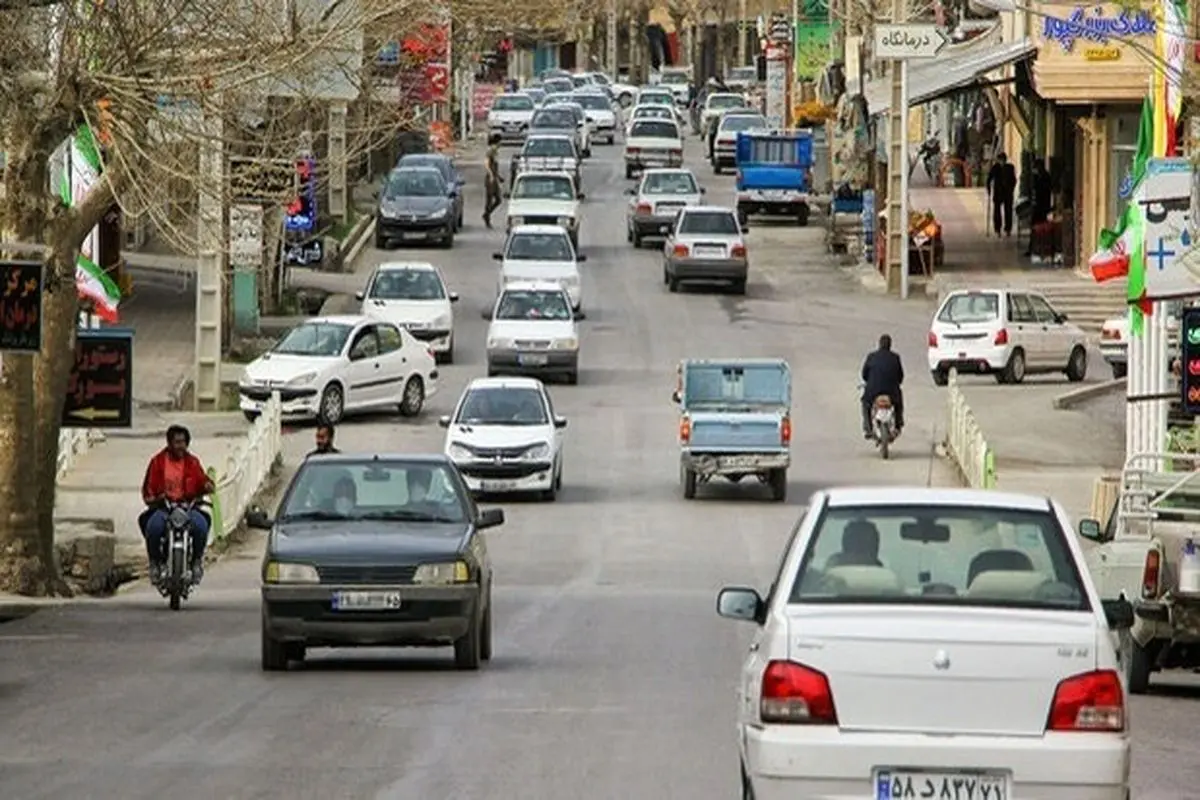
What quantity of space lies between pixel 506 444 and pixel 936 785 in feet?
91.7

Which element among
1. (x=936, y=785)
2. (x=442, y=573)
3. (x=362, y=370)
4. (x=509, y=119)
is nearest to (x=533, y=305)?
(x=362, y=370)

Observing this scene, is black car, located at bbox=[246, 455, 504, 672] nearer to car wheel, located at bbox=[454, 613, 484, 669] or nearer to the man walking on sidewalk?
car wheel, located at bbox=[454, 613, 484, 669]

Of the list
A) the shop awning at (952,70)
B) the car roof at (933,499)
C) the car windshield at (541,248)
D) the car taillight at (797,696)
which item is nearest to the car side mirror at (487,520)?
the car roof at (933,499)

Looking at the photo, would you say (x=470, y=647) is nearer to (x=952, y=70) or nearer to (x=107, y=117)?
(x=107, y=117)

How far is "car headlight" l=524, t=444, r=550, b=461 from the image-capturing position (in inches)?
1545

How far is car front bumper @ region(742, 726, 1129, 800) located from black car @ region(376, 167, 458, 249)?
57288 mm

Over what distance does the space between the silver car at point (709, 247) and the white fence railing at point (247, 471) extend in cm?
2071

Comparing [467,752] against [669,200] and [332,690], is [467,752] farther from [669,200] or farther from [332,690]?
[669,200]

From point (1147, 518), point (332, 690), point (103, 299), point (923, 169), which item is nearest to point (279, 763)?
point (332, 690)

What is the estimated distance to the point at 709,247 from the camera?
61750 mm

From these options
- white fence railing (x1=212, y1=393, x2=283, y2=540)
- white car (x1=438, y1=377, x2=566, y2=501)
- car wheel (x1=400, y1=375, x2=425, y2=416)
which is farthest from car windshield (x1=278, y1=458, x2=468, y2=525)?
car wheel (x1=400, y1=375, x2=425, y2=416)

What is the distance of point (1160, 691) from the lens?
21953 millimetres

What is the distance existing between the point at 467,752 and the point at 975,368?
33.9 meters

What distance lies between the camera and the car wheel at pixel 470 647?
21188mm
